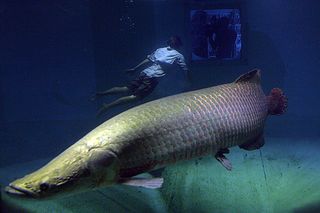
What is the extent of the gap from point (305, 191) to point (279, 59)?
7326mm

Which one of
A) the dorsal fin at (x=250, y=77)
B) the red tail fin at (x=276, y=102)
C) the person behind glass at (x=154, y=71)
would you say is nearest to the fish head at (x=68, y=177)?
the dorsal fin at (x=250, y=77)

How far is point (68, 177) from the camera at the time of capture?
2207 millimetres

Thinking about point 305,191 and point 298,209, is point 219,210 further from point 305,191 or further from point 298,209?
point 305,191

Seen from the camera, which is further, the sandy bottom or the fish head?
the sandy bottom

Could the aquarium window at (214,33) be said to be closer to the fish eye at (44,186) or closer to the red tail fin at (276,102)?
the red tail fin at (276,102)

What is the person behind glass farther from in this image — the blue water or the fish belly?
the fish belly

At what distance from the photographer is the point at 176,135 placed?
2652mm

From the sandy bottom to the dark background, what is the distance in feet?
15.8

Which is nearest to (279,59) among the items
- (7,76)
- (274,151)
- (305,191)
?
(274,151)

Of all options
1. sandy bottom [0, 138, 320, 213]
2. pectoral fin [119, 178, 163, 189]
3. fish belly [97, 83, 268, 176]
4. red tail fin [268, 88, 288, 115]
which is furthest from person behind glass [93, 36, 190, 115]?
pectoral fin [119, 178, 163, 189]

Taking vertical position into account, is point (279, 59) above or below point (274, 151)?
above

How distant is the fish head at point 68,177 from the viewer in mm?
2156

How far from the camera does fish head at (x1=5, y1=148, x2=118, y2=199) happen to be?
2.16 meters

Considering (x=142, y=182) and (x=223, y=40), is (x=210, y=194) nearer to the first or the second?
(x=142, y=182)
